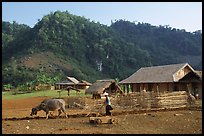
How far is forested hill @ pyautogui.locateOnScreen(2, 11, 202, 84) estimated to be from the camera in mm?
101000

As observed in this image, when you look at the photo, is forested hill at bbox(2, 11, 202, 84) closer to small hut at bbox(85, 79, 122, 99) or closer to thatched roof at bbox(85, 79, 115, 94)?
thatched roof at bbox(85, 79, 115, 94)

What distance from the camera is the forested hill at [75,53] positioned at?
10100cm

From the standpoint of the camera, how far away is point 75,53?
376ft

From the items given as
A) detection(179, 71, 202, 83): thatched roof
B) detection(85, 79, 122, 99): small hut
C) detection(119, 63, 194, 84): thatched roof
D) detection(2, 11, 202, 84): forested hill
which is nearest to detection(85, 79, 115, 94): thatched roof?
detection(85, 79, 122, 99): small hut

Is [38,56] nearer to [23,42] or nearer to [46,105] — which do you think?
[23,42]

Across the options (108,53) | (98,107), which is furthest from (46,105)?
(108,53)

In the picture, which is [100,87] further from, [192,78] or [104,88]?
[192,78]

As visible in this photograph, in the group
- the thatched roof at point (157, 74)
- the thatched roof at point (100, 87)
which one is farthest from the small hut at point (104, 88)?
the thatched roof at point (157, 74)

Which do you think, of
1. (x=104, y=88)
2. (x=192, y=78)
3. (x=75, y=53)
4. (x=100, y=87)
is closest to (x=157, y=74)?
(x=192, y=78)

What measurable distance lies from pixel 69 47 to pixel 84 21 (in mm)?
22870

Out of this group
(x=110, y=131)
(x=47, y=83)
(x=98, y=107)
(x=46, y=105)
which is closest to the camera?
(x=110, y=131)

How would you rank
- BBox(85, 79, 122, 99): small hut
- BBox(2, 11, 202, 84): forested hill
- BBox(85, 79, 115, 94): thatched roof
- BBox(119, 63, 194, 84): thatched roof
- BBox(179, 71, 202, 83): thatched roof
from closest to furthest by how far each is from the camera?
BBox(179, 71, 202, 83): thatched roof < BBox(119, 63, 194, 84): thatched roof < BBox(85, 79, 122, 99): small hut < BBox(85, 79, 115, 94): thatched roof < BBox(2, 11, 202, 84): forested hill

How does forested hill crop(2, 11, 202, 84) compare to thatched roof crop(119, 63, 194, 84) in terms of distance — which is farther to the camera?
forested hill crop(2, 11, 202, 84)

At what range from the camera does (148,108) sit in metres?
24.6
